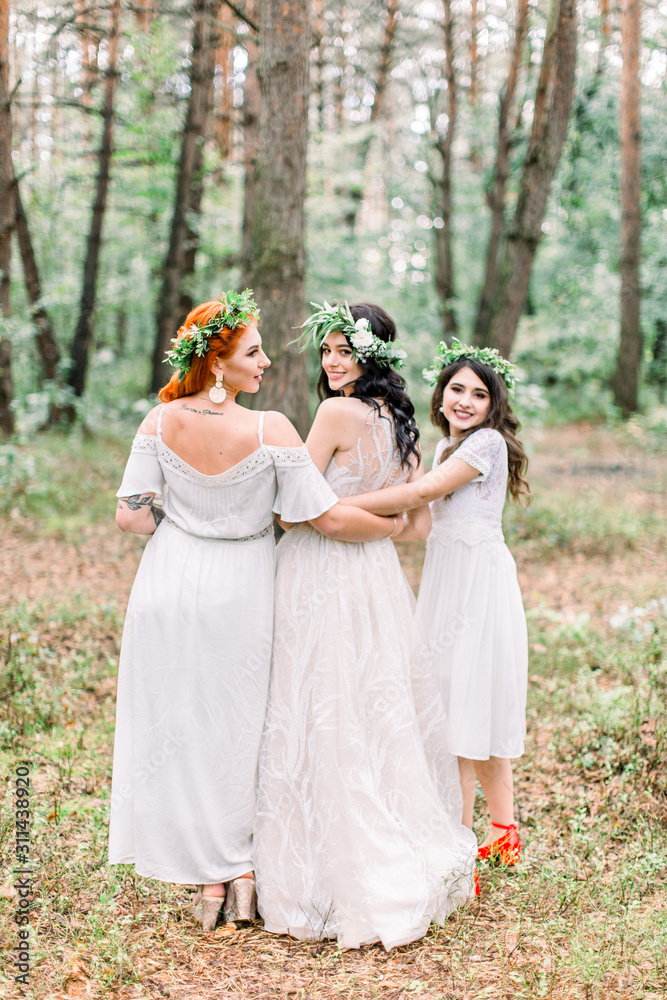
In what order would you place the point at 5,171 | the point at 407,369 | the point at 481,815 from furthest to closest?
the point at 407,369
the point at 5,171
the point at 481,815

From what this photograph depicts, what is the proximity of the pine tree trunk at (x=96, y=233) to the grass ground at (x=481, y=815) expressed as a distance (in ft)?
19.7

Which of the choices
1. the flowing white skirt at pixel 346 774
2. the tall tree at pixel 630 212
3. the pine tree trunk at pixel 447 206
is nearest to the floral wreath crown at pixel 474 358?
the flowing white skirt at pixel 346 774

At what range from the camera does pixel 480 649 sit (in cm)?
337

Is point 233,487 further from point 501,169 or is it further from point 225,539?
point 501,169

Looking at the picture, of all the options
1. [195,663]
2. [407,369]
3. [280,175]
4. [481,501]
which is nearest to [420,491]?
[481,501]

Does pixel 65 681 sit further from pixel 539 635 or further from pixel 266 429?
pixel 539 635

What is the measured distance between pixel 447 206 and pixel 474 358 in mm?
13555

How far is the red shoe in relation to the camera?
3441mm

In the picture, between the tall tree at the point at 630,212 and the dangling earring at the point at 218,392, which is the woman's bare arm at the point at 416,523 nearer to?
the dangling earring at the point at 218,392

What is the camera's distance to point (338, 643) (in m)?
3.07

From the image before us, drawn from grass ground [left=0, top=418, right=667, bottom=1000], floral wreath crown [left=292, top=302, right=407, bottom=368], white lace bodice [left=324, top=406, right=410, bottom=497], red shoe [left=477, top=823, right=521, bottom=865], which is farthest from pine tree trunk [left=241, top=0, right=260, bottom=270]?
red shoe [left=477, top=823, right=521, bottom=865]

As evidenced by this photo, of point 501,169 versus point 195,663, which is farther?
point 501,169

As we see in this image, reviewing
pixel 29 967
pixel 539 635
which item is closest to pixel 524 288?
pixel 539 635

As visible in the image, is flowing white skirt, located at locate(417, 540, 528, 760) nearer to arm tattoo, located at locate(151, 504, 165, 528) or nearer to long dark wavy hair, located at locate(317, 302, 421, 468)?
long dark wavy hair, located at locate(317, 302, 421, 468)
